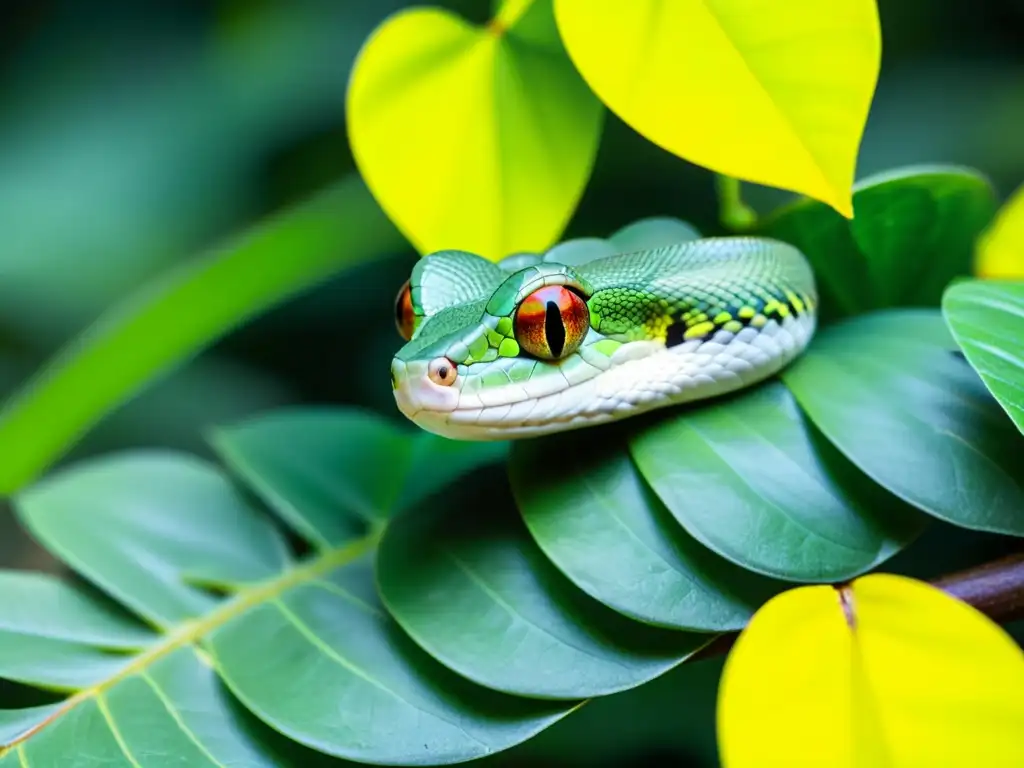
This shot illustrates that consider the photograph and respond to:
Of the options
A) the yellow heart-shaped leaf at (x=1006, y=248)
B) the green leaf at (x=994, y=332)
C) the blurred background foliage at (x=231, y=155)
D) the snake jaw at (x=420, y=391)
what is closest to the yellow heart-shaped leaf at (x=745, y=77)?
the green leaf at (x=994, y=332)

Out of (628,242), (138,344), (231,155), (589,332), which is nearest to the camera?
(589,332)

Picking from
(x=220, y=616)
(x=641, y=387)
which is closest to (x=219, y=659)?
(x=220, y=616)

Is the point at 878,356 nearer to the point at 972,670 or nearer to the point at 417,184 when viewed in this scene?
the point at 972,670

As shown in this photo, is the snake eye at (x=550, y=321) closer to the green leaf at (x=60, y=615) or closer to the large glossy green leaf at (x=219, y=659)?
the large glossy green leaf at (x=219, y=659)

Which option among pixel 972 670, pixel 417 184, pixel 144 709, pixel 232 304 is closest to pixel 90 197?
pixel 232 304

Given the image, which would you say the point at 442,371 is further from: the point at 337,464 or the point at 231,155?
the point at 231,155

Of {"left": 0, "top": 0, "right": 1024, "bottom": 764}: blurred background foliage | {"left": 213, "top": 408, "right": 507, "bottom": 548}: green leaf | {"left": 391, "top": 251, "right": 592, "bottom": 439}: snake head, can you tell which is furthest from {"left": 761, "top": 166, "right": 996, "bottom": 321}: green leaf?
{"left": 0, "top": 0, "right": 1024, "bottom": 764}: blurred background foliage
